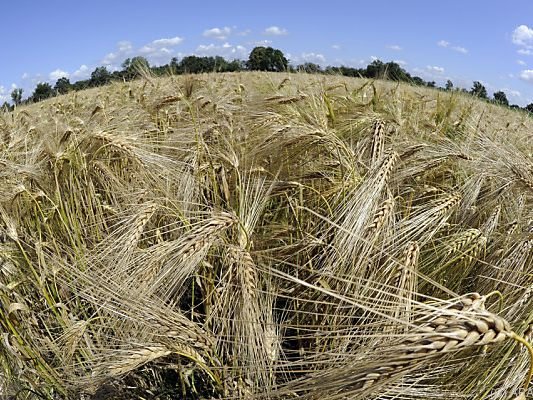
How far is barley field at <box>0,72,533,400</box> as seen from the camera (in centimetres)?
116

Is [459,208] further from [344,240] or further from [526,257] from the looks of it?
[344,240]

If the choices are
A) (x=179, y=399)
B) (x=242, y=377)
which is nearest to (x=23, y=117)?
(x=179, y=399)

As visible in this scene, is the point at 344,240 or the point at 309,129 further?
the point at 309,129

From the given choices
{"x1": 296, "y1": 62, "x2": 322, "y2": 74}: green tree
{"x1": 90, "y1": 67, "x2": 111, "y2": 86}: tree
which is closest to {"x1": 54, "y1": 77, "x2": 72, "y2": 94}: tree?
{"x1": 90, "y1": 67, "x2": 111, "y2": 86}: tree

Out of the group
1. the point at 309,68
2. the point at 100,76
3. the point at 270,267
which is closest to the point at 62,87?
the point at 100,76

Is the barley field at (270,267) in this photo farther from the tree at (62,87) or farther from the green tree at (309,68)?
the tree at (62,87)

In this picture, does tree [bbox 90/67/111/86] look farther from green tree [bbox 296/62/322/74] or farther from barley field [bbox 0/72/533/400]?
barley field [bbox 0/72/533/400]

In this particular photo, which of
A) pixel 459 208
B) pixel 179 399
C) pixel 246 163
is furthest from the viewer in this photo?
pixel 246 163

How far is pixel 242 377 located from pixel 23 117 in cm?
372

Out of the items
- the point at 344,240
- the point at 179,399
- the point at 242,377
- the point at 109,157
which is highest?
the point at 109,157

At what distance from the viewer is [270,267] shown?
143cm

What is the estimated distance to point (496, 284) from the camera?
60.7 inches

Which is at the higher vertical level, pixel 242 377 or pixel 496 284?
pixel 496 284

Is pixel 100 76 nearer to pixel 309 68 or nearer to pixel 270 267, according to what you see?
pixel 309 68
